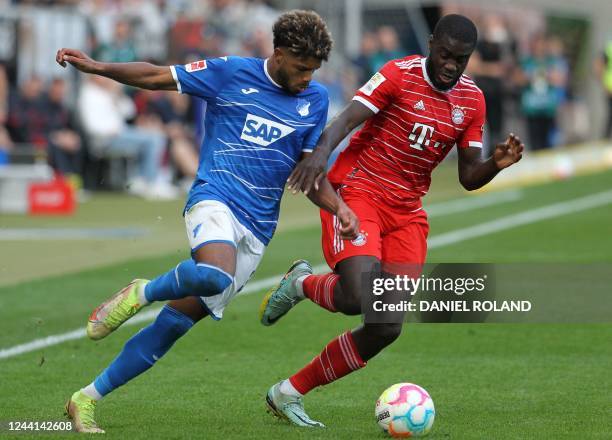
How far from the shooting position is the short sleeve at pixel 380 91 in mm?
7723

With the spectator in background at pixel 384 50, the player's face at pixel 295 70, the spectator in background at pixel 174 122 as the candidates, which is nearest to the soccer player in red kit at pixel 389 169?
the player's face at pixel 295 70

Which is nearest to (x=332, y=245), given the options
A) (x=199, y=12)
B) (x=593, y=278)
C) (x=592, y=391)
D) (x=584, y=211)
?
(x=592, y=391)

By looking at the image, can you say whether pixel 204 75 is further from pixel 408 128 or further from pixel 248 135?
pixel 408 128

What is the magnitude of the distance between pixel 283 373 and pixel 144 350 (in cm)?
199

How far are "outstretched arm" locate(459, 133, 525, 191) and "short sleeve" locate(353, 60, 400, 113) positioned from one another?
1.80 ft

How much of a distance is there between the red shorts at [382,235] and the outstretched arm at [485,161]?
0.35m

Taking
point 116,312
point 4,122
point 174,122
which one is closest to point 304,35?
point 116,312

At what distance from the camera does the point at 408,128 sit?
7824 mm

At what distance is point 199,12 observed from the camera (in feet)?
84.5

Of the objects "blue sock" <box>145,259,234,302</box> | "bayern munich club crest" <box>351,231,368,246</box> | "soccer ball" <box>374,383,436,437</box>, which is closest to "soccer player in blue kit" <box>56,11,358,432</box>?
"blue sock" <box>145,259,234,302</box>

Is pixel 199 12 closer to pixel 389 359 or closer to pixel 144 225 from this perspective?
pixel 144 225

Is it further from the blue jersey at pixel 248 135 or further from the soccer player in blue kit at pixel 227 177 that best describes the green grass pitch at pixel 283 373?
the blue jersey at pixel 248 135

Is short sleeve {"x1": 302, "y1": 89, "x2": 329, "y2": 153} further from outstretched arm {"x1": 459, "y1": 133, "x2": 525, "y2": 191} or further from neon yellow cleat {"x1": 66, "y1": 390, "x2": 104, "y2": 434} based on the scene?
neon yellow cleat {"x1": 66, "y1": 390, "x2": 104, "y2": 434}

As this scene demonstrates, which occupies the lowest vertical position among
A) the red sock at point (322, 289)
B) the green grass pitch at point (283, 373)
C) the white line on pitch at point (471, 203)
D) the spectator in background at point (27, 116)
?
the green grass pitch at point (283, 373)
